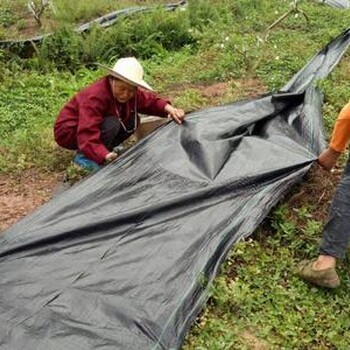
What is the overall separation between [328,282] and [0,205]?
78.9 inches

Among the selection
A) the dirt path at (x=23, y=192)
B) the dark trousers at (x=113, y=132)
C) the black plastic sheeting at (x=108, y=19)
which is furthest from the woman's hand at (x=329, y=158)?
the black plastic sheeting at (x=108, y=19)

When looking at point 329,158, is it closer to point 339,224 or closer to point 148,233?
point 339,224

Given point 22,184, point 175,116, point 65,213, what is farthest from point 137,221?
point 22,184

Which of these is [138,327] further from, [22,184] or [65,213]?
[22,184]

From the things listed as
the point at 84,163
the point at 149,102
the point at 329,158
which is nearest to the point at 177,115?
the point at 149,102

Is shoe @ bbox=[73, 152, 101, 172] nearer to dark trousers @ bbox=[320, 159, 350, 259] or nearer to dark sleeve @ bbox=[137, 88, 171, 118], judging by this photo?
dark sleeve @ bbox=[137, 88, 171, 118]

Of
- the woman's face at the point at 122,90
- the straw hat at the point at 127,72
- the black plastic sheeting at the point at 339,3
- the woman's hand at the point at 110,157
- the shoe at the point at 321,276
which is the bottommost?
the black plastic sheeting at the point at 339,3

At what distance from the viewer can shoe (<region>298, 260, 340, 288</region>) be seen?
278cm

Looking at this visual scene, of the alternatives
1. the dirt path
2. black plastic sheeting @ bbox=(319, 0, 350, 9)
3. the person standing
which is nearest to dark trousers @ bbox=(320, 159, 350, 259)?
the person standing

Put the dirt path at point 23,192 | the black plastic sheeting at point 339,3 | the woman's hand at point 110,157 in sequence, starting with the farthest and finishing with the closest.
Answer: the black plastic sheeting at point 339,3 → the dirt path at point 23,192 → the woman's hand at point 110,157

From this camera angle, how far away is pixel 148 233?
9.23ft

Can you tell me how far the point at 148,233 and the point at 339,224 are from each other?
897 millimetres

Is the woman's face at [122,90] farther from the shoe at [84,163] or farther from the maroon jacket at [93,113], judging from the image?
the shoe at [84,163]

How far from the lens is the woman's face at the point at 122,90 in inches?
138
